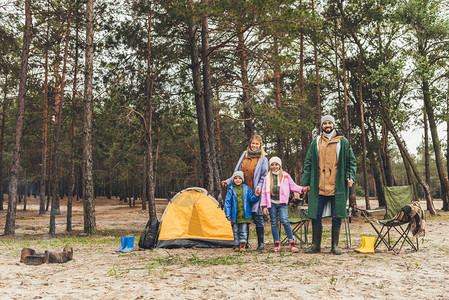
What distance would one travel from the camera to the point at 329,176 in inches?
244

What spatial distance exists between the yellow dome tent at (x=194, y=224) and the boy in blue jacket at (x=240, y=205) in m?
1.35

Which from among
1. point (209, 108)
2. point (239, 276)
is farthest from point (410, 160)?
point (239, 276)

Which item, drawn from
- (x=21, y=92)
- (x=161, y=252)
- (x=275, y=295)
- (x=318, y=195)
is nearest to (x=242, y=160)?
(x=318, y=195)

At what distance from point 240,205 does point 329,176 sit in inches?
66.0

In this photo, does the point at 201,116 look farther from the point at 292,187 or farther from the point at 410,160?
the point at 410,160

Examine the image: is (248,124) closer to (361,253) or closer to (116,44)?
(116,44)

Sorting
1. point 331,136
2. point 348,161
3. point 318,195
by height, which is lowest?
point 318,195

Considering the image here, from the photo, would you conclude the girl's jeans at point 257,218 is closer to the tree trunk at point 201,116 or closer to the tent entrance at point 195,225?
the tent entrance at point 195,225

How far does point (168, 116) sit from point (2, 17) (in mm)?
7050

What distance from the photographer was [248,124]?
16203 mm

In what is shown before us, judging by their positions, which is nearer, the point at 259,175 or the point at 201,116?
the point at 259,175

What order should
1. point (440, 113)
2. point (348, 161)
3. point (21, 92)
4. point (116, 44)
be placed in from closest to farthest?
point (348, 161) < point (21, 92) < point (116, 44) < point (440, 113)

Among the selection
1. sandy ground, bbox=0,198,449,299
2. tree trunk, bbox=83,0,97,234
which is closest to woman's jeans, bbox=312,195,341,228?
sandy ground, bbox=0,198,449,299

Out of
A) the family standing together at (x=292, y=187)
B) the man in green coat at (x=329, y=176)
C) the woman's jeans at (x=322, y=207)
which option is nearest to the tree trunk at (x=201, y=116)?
the family standing together at (x=292, y=187)
